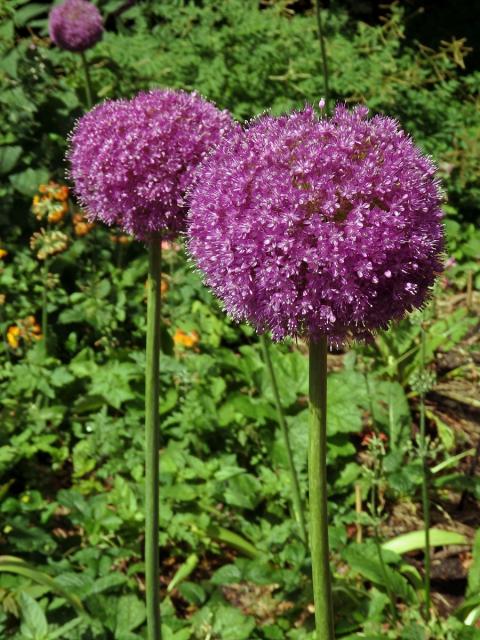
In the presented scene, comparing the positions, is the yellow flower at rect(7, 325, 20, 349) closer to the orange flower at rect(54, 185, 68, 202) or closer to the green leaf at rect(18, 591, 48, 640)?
the orange flower at rect(54, 185, 68, 202)

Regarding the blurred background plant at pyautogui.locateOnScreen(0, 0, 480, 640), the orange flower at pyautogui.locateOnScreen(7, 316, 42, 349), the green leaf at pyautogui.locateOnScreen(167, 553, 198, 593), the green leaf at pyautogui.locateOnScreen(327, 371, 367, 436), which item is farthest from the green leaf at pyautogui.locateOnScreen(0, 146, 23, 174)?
the green leaf at pyautogui.locateOnScreen(167, 553, 198, 593)

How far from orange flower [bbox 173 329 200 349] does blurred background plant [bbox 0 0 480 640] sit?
13mm

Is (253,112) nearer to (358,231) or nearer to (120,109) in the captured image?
(120,109)

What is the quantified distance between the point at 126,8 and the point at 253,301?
557cm

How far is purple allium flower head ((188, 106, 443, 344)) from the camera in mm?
1358

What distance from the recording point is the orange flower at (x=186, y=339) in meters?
3.56

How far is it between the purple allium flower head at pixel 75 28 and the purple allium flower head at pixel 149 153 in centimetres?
195

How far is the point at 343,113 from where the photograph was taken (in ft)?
4.91

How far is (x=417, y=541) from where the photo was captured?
2963mm

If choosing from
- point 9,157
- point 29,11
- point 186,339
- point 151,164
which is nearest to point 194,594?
point 186,339

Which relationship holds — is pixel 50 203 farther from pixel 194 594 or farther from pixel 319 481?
pixel 319 481

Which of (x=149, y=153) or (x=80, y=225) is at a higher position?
(x=80, y=225)

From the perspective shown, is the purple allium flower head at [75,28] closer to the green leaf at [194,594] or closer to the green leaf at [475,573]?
the green leaf at [194,594]

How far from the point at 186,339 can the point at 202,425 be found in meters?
0.49
